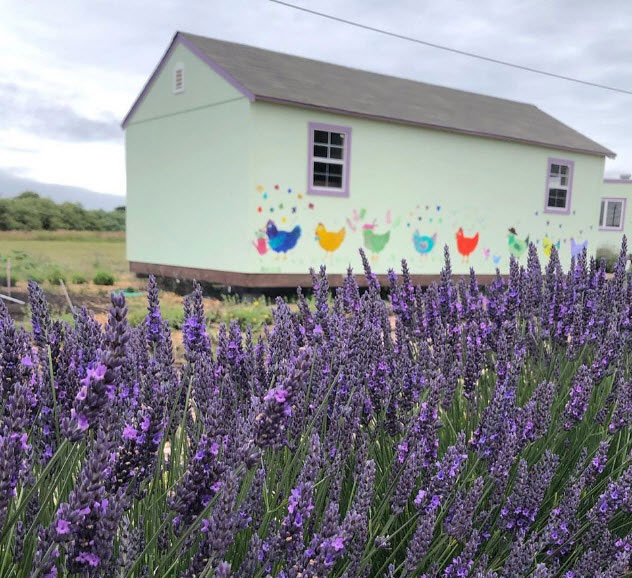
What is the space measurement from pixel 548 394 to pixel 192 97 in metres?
12.3

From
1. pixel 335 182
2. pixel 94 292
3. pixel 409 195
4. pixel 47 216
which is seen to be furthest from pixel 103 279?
pixel 47 216

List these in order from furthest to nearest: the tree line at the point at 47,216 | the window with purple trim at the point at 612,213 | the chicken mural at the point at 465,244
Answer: the tree line at the point at 47,216, the window with purple trim at the point at 612,213, the chicken mural at the point at 465,244

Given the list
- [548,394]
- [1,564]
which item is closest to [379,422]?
[548,394]

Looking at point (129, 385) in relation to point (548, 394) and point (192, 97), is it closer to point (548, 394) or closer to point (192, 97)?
point (548, 394)

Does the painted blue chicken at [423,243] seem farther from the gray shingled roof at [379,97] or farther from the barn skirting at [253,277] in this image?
the gray shingled roof at [379,97]

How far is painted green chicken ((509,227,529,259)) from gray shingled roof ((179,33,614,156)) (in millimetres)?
2314

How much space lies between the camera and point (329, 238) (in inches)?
488

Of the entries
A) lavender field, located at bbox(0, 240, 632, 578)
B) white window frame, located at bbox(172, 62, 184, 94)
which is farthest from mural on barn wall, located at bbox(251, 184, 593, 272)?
lavender field, located at bbox(0, 240, 632, 578)

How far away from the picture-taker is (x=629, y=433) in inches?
110

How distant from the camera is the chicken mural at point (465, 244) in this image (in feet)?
47.8

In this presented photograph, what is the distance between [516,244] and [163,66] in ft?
31.4

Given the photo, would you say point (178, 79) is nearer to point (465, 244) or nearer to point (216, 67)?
point (216, 67)

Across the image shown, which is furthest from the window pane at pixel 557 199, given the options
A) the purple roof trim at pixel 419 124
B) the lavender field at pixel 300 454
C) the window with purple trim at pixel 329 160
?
the lavender field at pixel 300 454

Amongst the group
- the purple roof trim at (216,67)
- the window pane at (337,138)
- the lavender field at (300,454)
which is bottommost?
the lavender field at (300,454)
